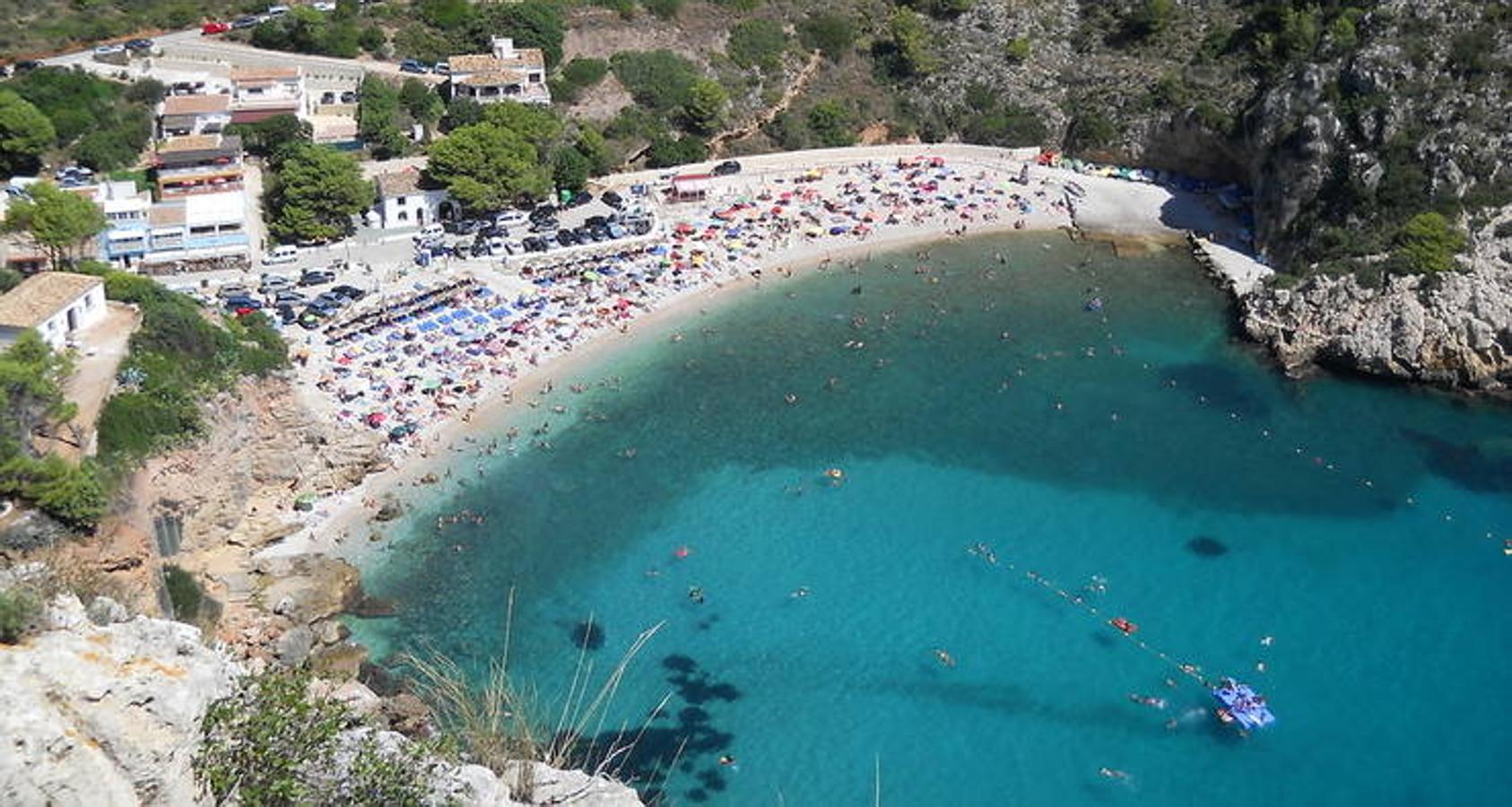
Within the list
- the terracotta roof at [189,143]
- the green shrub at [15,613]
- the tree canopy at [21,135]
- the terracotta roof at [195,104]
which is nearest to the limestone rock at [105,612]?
the green shrub at [15,613]

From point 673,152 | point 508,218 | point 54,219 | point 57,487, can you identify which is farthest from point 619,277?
point 57,487

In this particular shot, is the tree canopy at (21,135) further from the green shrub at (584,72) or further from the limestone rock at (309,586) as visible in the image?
the limestone rock at (309,586)

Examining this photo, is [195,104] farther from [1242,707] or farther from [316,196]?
[1242,707]

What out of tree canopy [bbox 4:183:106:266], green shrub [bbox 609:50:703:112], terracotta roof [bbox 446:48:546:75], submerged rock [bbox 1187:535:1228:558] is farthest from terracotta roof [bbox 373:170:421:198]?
submerged rock [bbox 1187:535:1228:558]

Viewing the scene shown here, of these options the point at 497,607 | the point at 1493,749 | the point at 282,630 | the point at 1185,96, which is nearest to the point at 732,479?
the point at 497,607

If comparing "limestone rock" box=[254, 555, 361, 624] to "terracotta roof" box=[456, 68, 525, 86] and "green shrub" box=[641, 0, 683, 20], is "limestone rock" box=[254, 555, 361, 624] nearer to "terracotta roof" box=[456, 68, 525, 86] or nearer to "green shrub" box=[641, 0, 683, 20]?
"terracotta roof" box=[456, 68, 525, 86]

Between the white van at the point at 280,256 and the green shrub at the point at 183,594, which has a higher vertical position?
the white van at the point at 280,256
